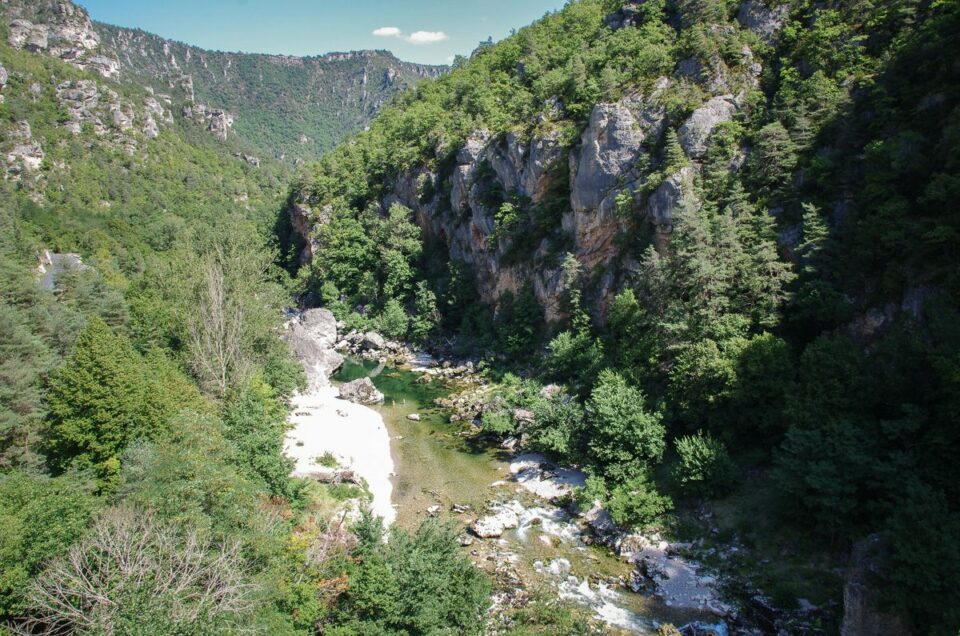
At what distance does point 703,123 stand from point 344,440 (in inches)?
1310

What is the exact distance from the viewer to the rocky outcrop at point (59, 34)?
360 feet

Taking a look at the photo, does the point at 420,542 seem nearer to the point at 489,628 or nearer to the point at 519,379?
the point at 489,628

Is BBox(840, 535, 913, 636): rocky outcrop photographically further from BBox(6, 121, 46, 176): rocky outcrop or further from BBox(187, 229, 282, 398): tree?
BBox(6, 121, 46, 176): rocky outcrop

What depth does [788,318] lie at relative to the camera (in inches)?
997

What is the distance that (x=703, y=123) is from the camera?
3353cm

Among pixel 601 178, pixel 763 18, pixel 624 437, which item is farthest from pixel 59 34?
pixel 624 437

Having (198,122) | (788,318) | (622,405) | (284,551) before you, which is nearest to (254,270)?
(284,551)

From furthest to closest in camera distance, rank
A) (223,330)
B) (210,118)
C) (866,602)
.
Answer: (210,118) < (223,330) < (866,602)

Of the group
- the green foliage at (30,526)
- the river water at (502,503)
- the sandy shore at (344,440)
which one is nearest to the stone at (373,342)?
the sandy shore at (344,440)

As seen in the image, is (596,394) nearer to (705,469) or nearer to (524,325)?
(705,469)

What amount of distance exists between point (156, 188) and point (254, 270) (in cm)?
7872

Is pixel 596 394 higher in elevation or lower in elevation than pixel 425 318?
lower

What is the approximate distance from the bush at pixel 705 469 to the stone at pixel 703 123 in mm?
20710

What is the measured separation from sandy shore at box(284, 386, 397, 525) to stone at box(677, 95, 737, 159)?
96.8 ft
